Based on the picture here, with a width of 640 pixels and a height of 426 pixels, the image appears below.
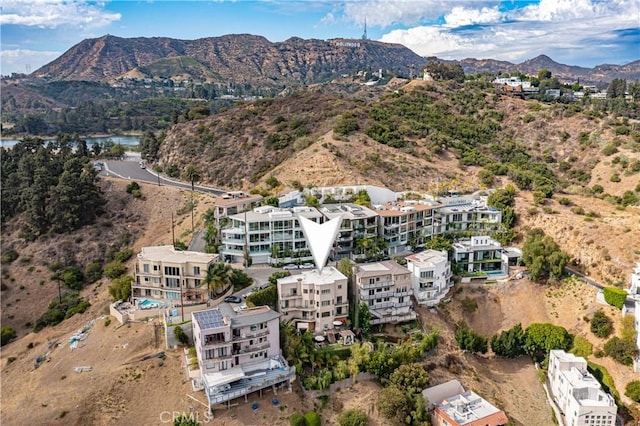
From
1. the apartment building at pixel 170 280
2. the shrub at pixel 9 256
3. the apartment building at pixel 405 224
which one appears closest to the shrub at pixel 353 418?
the apartment building at pixel 170 280

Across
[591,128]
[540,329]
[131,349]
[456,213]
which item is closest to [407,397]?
[540,329]

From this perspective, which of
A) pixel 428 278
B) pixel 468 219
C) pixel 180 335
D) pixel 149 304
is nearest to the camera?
pixel 180 335

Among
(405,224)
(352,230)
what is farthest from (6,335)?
(405,224)

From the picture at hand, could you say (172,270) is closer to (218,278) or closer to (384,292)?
(218,278)

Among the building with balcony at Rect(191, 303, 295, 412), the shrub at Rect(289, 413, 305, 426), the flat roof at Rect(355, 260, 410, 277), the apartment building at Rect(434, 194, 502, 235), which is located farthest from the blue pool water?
the apartment building at Rect(434, 194, 502, 235)

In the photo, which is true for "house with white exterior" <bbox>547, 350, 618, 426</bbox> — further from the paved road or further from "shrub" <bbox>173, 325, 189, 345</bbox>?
the paved road

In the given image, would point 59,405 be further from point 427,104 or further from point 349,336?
point 427,104
